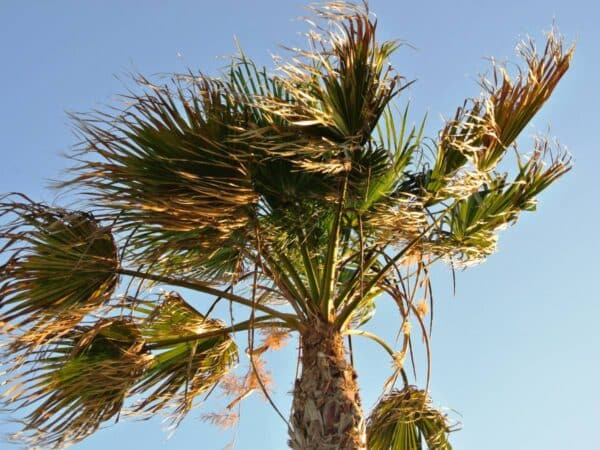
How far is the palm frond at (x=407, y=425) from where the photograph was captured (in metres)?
5.89

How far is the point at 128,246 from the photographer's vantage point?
5.05 metres

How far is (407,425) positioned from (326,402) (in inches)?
62.1

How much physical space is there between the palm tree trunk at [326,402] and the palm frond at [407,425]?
1.08m

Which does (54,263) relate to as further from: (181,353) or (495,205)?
(495,205)

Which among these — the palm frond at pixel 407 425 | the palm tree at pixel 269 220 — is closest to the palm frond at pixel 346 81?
the palm tree at pixel 269 220

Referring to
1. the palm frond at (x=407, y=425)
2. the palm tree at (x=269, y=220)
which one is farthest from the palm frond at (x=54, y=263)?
the palm frond at (x=407, y=425)

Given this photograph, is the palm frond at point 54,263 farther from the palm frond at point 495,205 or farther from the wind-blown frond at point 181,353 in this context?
the palm frond at point 495,205

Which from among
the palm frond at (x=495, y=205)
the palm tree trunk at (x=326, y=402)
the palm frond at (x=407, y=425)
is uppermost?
the palm frond at (x=495, y=205)

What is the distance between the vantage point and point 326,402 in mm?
4699

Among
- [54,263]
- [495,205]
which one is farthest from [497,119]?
[54,263]

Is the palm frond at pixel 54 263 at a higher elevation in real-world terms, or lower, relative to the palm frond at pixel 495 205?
lower

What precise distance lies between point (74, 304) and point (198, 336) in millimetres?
879

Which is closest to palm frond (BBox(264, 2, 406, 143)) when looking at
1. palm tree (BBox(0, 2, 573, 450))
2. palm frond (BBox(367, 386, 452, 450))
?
palm tree (BBox(0, 2, 573, 450))

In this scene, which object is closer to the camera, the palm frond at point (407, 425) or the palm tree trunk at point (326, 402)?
the palm tree trunk at point (326, 402)
